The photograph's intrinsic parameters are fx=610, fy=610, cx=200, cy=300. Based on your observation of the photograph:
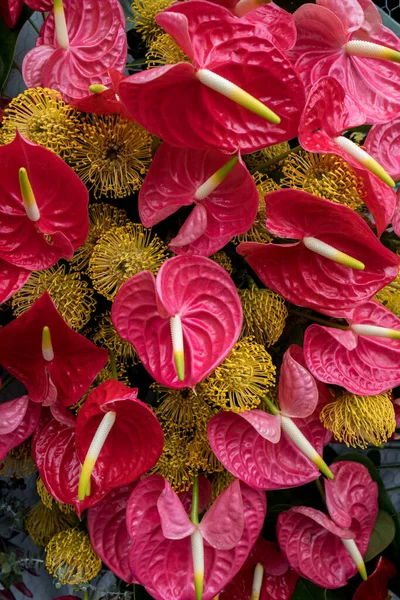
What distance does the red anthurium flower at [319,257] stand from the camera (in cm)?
54

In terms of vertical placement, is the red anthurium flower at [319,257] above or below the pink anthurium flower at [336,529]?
above

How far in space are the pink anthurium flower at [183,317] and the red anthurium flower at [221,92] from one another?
4.3 inches

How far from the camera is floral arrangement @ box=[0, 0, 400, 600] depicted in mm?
516

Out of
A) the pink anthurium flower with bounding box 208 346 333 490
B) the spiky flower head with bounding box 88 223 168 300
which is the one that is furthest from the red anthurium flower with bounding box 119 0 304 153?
the pink anthurium flower with bounding box 208 346 333 490

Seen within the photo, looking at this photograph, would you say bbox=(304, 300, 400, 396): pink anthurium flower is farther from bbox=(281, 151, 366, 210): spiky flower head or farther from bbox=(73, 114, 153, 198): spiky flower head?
bbox=(73, 114, 153, 198): spiky flower head

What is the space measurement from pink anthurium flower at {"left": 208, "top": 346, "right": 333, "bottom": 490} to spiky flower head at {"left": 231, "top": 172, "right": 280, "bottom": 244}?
0.12m

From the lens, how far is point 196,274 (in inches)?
21.0

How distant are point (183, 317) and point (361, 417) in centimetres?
23

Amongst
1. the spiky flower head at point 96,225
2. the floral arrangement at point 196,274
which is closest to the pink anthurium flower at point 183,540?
the floral arrangement at point 196,274

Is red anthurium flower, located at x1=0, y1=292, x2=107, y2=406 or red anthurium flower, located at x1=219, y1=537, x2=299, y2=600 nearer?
red anthurium flower, located at x1=0, y1=292, x2=107, y2=406

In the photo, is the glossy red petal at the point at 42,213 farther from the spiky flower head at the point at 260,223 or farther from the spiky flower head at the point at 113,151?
the spiky flower head at the point at 260,223

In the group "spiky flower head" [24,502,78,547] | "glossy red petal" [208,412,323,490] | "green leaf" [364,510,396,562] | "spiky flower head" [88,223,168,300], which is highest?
"spiky flower head" [88,223,168,300]

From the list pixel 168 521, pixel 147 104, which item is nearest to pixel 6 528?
pixel 168 521

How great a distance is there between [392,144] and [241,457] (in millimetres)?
358
